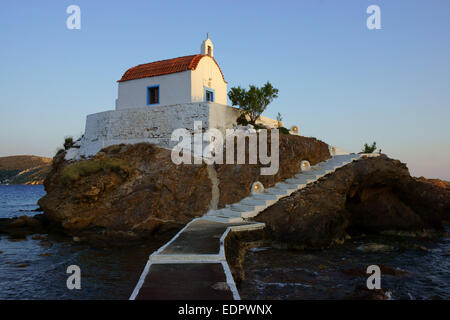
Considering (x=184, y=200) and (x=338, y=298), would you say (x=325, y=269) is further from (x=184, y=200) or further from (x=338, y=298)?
(x=184, y=200)

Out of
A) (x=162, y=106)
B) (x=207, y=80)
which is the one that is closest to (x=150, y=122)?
(x=162, y=106)

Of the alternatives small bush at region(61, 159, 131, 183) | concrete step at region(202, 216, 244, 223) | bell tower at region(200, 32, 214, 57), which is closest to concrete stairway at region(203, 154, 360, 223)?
concrete step at region(202, 216, 244, 223)

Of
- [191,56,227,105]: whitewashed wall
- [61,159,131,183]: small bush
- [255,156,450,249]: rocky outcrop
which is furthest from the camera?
[191,56,227,105]: whitewashed wall

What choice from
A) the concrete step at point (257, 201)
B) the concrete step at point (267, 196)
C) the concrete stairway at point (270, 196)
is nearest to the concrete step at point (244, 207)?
the concrete stairway at point (270, 196)

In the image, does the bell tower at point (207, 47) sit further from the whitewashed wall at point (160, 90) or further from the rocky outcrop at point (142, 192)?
the rocky outcrop at point (142, 192)

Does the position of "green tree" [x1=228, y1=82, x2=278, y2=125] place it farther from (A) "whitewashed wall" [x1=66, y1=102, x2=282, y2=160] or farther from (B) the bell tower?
(B) the bell tower

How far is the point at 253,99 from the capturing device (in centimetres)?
2280

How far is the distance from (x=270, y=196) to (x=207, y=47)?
15.7 meters

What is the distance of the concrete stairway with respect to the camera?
1392 centimetres

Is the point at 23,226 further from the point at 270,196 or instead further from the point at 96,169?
the point at 270,196

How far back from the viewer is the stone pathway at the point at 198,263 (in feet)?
18.6

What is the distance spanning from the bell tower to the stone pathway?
51.9 ft
